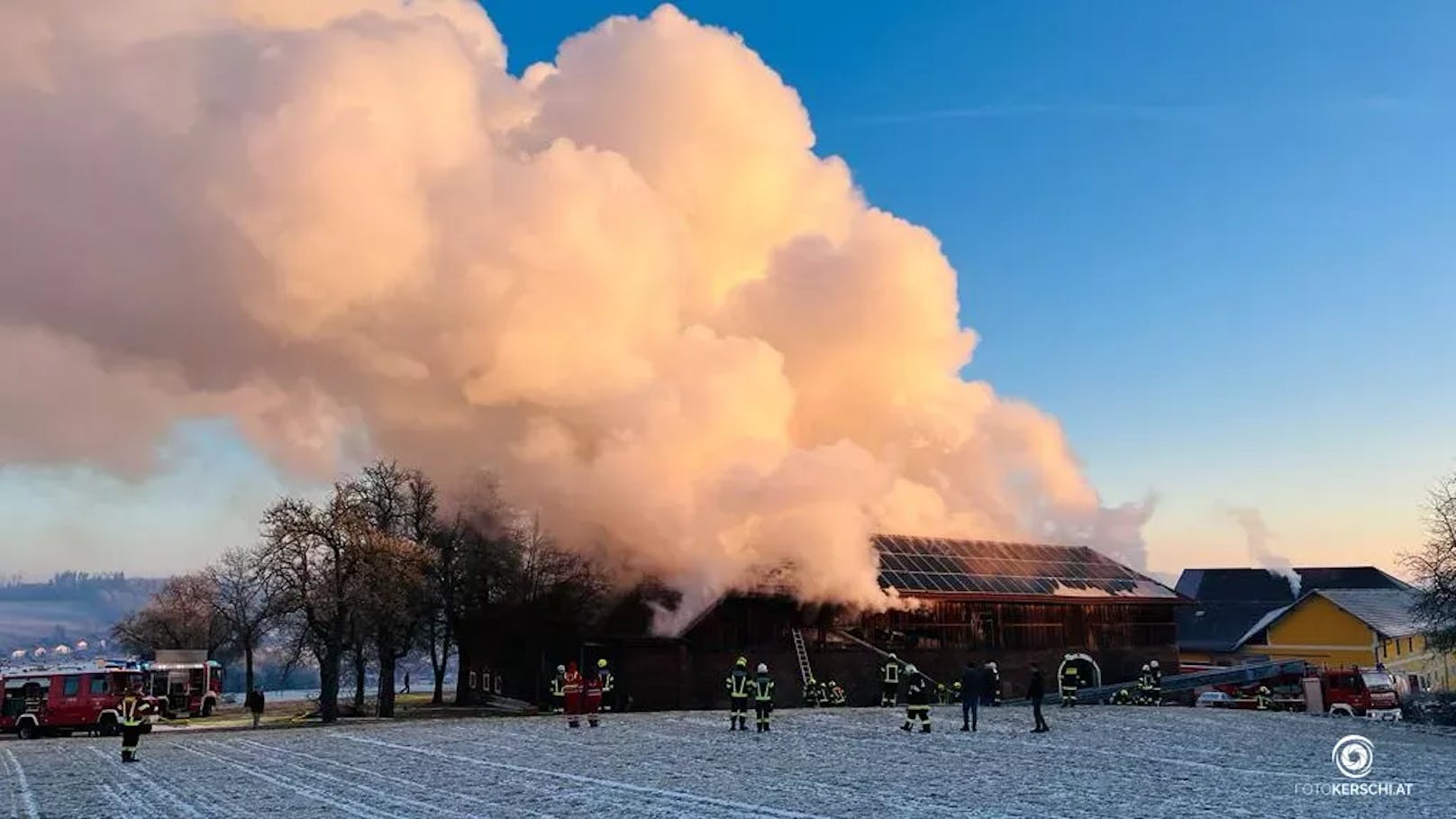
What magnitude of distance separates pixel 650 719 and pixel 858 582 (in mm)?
14489

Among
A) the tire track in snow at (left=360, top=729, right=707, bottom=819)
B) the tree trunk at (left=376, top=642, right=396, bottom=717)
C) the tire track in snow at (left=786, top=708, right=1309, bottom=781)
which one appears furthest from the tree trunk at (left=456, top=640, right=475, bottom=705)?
the tire track in snow at (left=786, top=708, right=1309, bottom=781)

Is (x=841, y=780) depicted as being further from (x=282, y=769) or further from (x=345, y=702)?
(x=345, y=702)

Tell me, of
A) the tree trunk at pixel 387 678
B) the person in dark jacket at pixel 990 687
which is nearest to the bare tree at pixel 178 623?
the tree trunk at pixel 387 678

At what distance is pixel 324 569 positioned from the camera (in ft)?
141

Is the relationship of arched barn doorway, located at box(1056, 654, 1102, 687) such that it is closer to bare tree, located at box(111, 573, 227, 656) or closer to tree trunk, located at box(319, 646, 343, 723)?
tree trunk, located at box(319, 646, 343, 723)

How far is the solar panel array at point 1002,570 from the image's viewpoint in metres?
47.9

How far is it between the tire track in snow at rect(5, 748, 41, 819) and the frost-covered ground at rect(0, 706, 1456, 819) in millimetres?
84

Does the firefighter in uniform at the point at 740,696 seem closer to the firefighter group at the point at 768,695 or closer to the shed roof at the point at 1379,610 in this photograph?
the firefighter group at the point at 768,695

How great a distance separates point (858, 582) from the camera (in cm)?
4231

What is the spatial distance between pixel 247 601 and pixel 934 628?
5511cm

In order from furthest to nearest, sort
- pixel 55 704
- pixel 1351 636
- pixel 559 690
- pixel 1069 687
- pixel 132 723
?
pixel 1351 636, pixel 1069 687, pixel 55 704, pixel 559 690, pixel 132 723

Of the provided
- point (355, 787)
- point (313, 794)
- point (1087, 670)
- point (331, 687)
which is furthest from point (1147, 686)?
point (313, 794)

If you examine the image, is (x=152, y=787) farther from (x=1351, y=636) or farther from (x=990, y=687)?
(x=1351, y=636)

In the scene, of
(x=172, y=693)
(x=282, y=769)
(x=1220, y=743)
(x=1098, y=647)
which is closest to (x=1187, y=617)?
(x=1098, y=647)
